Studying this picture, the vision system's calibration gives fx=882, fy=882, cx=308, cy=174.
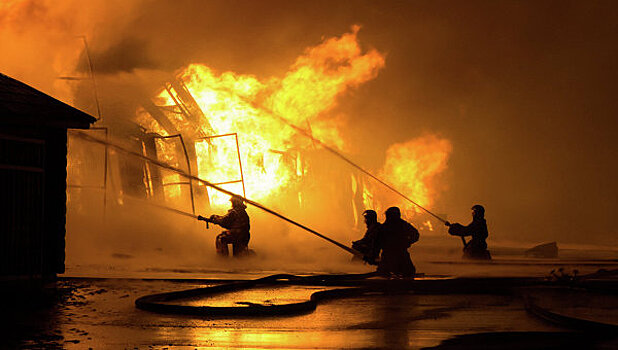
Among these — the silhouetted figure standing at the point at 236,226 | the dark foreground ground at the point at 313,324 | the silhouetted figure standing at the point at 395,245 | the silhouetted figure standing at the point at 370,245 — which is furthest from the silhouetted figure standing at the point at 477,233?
the dark foreground ground at the point at 313,324

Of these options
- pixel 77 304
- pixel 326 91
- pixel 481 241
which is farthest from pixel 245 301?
pixel 326 91

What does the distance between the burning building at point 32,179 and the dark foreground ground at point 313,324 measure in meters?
1.08

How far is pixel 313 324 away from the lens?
10766mm

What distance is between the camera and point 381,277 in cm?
1792

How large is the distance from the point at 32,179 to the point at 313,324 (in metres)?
7.19

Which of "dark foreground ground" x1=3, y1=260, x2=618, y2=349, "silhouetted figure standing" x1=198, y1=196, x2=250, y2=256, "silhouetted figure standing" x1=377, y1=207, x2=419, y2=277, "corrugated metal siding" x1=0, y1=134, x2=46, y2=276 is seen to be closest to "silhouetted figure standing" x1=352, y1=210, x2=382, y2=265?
"silhouetted figure standing" x1=377, y1=207, x2=419, y2=277

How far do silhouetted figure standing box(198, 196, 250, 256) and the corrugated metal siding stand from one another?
764 centimetres

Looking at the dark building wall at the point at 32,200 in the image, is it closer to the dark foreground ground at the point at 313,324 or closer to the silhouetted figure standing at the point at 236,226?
the dark foreground ground at the point at 313,324

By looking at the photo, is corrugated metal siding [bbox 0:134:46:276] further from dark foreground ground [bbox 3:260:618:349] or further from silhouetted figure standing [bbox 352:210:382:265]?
silhouetted figure standing [bbox 352:210:382:265]

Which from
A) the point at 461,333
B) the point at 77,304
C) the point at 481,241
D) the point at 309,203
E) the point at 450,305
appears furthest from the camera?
the point at 309,203

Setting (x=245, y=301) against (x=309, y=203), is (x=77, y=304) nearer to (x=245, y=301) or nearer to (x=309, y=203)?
(x=245, y=301)

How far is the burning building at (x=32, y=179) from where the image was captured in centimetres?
1505

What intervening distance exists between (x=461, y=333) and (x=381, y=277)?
26.6 ft

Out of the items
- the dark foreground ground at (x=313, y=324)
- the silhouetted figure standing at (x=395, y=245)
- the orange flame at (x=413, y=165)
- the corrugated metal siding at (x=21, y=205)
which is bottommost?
the dark foreground ground at (x=313, y=324)
